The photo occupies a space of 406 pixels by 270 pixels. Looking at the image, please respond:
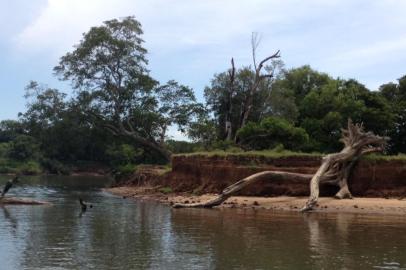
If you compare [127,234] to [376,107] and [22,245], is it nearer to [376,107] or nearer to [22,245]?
[22,245]

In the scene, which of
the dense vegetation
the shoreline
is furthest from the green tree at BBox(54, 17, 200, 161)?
the shoreline

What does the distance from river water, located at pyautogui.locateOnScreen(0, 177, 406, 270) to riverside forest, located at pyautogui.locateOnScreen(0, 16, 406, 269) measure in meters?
0.05

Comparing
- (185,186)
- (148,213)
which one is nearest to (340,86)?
(185,186)

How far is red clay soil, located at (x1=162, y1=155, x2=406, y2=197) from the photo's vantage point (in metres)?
34.2

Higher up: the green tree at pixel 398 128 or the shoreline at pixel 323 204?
the green tree at pixel 398 128

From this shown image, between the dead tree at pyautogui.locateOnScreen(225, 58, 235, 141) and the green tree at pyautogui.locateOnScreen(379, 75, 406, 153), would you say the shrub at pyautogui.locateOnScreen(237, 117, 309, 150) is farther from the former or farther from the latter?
the green tree at pyautogui.locateOnScreen(379, 75, 406, 153)

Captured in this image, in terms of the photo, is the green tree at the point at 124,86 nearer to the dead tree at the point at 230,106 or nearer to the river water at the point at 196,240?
the dead tree at the point at 230,106

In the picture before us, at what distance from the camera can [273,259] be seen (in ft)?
53.0

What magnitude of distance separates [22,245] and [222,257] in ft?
20.4

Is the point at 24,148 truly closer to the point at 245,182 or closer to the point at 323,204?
the point at 245,182

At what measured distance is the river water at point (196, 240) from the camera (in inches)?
612

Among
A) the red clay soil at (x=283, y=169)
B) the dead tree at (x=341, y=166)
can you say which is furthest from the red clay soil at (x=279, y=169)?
the dead tree at (x=341, y=166)

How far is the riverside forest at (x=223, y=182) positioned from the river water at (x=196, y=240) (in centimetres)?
5

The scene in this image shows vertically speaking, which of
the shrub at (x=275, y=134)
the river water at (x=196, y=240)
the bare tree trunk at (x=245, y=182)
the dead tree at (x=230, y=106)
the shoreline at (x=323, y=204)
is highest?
the dead tree at (x=230, y=106)
